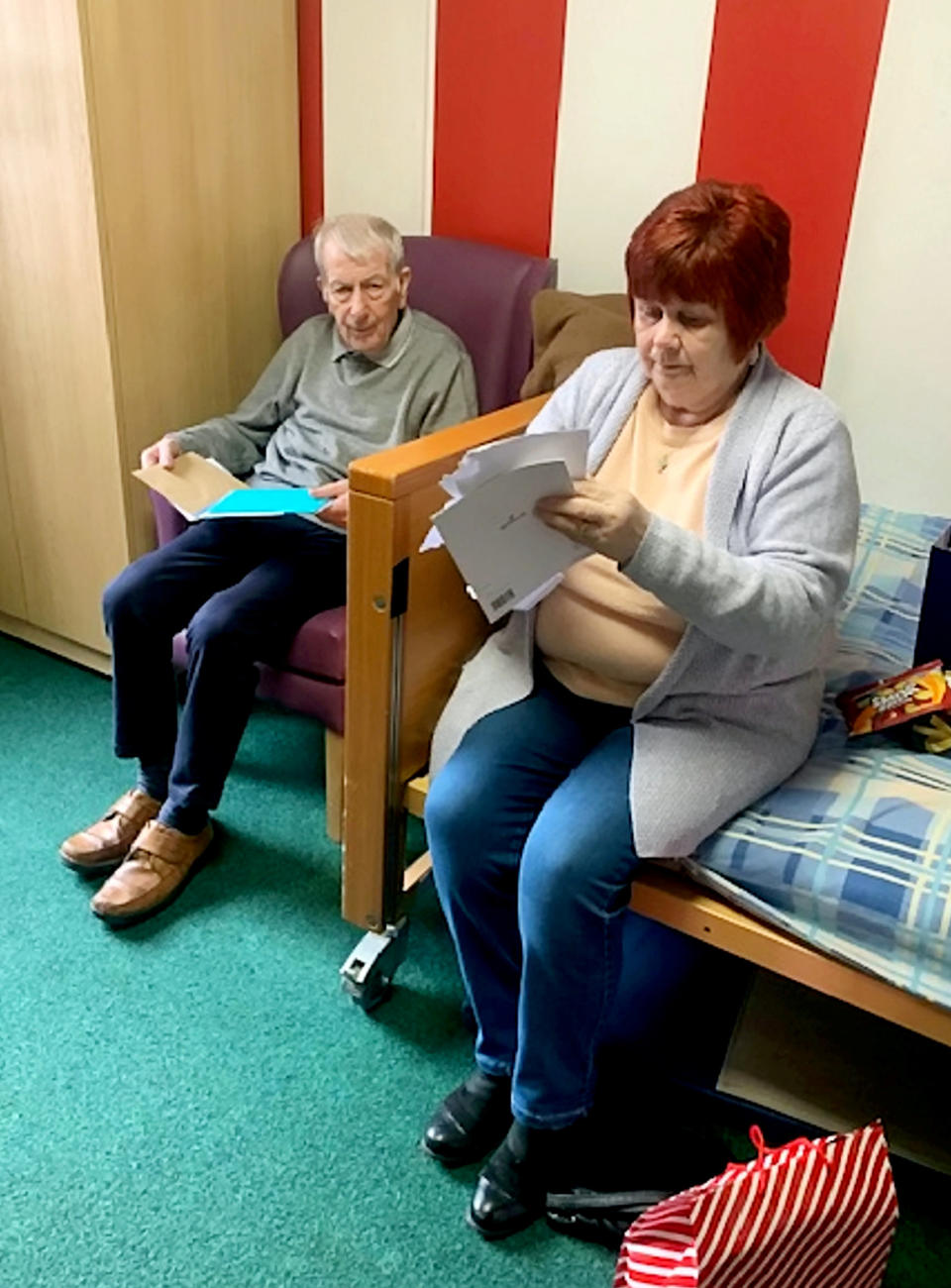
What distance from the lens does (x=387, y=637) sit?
1.45 meters

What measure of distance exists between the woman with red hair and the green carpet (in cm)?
9

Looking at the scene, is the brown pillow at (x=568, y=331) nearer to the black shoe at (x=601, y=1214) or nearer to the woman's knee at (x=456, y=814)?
the woman's knee at (x=456, y=814)

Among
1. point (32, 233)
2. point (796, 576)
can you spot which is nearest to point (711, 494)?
point (796, 576)

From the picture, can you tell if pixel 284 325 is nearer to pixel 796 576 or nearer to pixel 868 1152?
pixel 796 576

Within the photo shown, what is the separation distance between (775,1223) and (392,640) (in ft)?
2.52

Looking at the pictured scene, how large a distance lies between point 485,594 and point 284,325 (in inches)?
50.2

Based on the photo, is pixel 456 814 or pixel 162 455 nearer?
pixel 456 814

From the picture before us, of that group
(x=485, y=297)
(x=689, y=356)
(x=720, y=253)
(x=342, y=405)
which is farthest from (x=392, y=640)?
(x=485, y=297)

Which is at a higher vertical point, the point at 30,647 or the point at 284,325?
the point at 284,325

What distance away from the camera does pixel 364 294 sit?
1.96m

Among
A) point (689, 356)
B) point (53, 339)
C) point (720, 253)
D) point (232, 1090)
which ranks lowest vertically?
point (232, 1090)

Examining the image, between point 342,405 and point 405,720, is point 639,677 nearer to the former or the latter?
point 405,720

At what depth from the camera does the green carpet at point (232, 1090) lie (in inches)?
52.9

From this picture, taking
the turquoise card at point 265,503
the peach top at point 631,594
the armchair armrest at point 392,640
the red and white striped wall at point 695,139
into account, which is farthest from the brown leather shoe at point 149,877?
the red and white striped wall at point 695,139
